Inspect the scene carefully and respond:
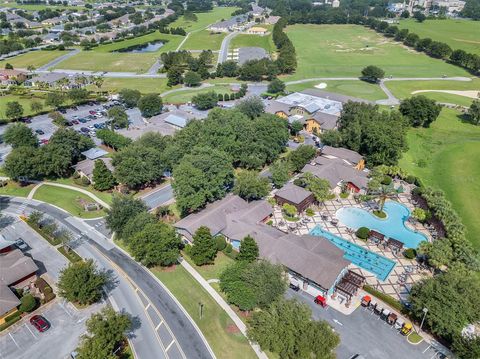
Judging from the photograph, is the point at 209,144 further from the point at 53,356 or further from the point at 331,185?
the point at 53,356

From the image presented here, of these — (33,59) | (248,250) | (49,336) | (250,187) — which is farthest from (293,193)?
(33,59)

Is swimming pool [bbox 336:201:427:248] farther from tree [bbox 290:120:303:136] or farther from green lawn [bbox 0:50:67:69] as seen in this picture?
green lawn [bbox 0:50:67:69]

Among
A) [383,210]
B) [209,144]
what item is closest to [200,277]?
[209,144]

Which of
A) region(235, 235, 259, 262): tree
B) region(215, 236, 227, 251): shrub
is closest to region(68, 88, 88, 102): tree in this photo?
region(215, 236, 227, 251): shrub

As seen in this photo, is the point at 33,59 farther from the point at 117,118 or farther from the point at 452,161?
the point at 452,161

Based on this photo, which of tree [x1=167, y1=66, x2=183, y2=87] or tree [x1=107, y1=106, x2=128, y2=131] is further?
tree [x1=167, y1=66, x2=183, y2=87]

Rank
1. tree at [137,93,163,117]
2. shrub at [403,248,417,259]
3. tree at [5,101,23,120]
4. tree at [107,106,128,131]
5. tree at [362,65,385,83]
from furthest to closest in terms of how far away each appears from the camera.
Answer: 1. tree at [362,65,385,83]
2. tree at [137,93,163,117]
3. tree at [5,101,23,120]
4. tree at [107,106,128,131]
5. shrub at [403,248,417,259]

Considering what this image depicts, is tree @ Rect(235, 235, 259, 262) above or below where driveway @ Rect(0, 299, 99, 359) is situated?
above
